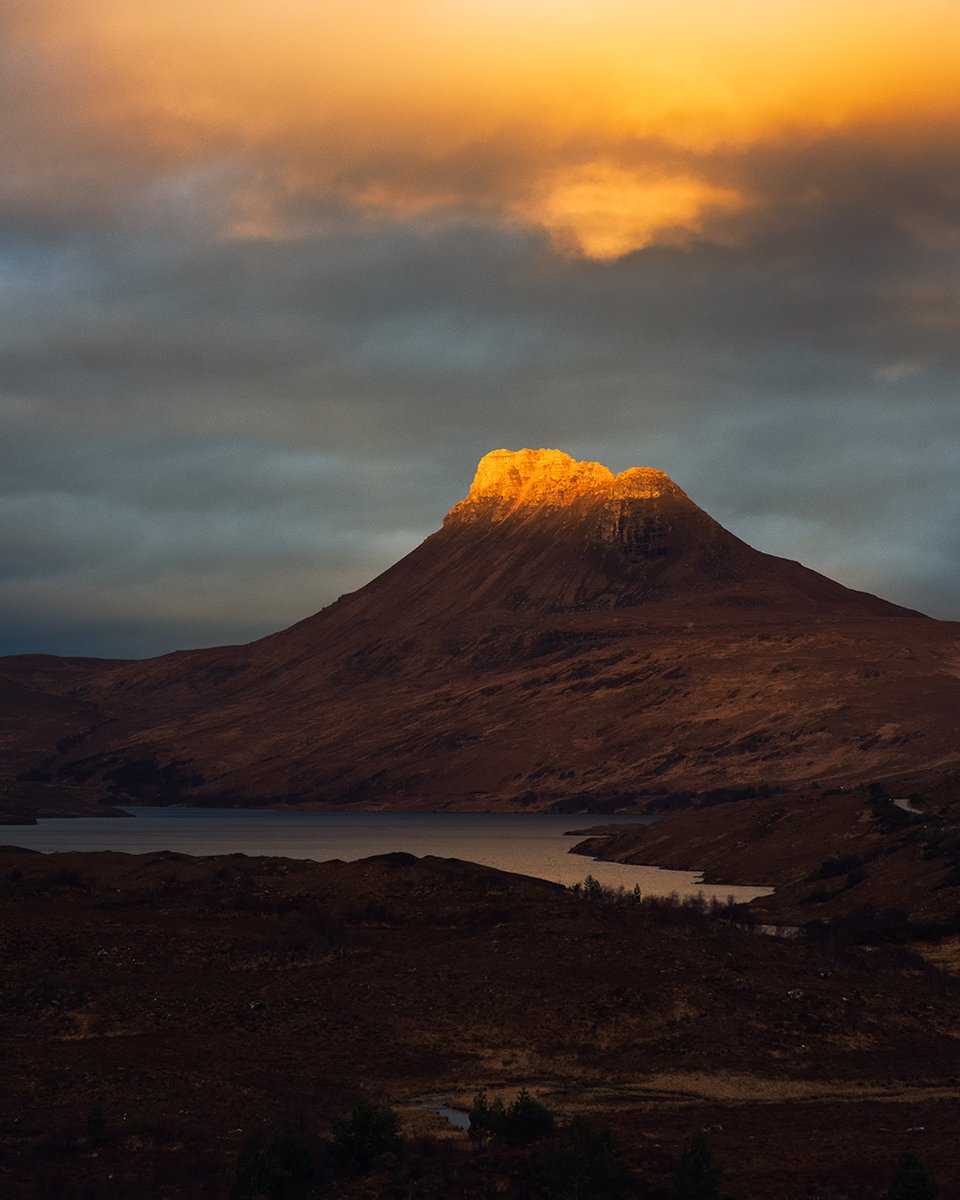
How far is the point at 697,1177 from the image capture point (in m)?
37.5

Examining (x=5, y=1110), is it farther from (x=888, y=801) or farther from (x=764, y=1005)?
(x=888, y=801)

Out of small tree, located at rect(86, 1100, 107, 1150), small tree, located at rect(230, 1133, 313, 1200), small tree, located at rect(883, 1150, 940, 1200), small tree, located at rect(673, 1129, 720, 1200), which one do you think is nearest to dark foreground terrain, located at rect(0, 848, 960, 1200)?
small tree, located at rect(86, 1100, 107, 1150)

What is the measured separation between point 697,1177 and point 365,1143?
362 inches

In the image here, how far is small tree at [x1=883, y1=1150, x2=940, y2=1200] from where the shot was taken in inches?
1399

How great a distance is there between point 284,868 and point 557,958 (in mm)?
22195

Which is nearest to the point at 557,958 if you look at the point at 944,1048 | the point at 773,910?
the point at 944,1048

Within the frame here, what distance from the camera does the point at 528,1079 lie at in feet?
178

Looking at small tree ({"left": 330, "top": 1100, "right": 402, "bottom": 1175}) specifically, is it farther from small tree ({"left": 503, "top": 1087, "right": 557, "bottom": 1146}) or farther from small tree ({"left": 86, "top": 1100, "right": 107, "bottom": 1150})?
small tree ({"left": 86, "top": 1100, "right": 107, "bottom": 1150})

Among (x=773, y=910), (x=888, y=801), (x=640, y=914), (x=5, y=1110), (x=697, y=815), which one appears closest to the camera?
(x=5, y=1110)

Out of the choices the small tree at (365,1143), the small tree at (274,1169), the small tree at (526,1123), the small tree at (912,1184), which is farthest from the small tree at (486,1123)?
the small tree at (912,1184)

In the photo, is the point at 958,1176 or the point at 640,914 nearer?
the point at 958,1176

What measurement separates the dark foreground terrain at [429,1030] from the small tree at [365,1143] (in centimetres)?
50

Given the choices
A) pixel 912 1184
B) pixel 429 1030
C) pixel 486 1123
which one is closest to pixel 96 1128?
pixel 486 1123

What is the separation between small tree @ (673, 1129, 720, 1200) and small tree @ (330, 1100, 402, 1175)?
781 cm
